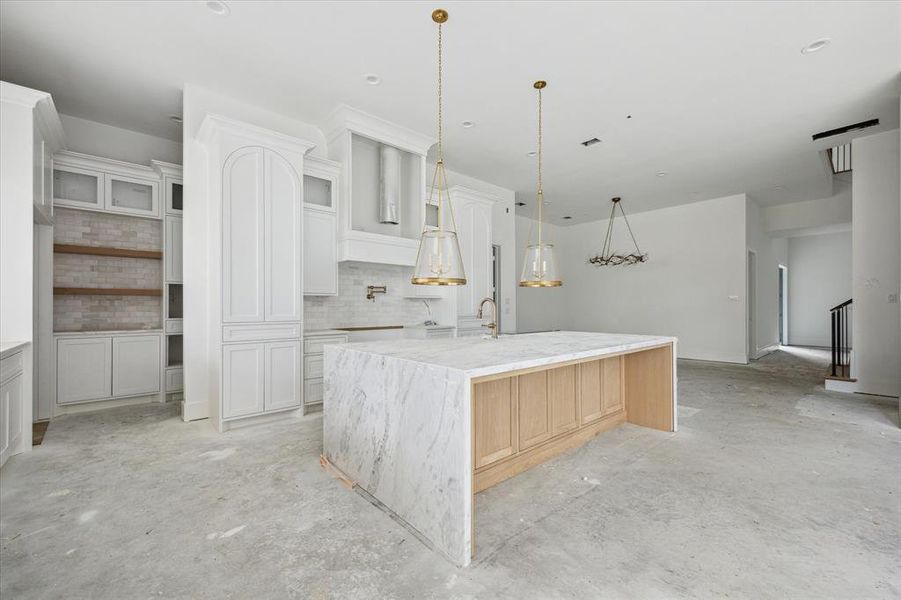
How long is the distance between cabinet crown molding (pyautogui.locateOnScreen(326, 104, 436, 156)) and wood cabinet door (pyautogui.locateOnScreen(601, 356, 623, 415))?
333 cm

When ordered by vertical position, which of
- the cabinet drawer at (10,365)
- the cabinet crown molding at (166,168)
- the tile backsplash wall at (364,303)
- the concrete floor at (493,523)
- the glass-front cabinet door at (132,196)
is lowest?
the concrete floor at (493,523)

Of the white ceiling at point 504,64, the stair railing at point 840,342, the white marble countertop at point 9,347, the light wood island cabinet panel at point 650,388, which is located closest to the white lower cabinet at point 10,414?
the white marble countertop at point 9,347

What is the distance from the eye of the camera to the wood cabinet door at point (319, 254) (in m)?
4.41

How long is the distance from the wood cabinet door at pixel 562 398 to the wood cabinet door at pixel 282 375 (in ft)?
8.37

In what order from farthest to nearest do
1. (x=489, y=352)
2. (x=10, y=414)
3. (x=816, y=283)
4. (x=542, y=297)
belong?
(x=816, y=283) → (x=542, y=297) → (x=10, y=414) → (x=489, y=352)

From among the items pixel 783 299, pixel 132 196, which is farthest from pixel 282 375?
pixel 783 299

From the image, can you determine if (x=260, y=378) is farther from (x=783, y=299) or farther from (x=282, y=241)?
(x=783, y=299)

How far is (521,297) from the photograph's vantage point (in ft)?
29.5

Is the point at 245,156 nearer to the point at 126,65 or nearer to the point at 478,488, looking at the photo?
the point at 126,65

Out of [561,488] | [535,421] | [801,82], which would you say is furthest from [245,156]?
[801,82]

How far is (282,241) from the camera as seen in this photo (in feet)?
13.2

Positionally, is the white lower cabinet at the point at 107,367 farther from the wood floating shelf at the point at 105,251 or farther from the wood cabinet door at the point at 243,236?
the wood cabinet door at the point at 243,236

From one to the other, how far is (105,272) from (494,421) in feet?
15.4

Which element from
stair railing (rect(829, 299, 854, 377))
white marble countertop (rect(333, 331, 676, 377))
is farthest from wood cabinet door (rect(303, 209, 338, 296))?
stair railing (rect(829, 299, 854, 377))
